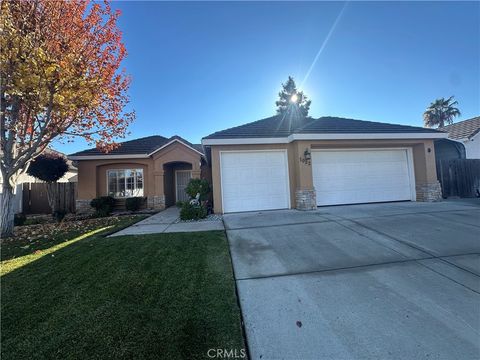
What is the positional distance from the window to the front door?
2386 millimetres

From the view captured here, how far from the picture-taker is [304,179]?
356 inches

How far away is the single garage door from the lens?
9.68 meters

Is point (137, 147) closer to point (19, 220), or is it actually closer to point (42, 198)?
point (42, 198)

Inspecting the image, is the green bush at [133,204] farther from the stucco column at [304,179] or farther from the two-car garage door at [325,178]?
the stucco column at [304,179]

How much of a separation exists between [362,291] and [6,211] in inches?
417

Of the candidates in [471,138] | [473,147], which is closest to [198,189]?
[471,138]

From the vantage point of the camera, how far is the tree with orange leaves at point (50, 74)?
20.1 feet

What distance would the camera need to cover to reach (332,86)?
10.6 m

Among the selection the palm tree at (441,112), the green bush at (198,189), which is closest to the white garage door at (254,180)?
the green bush at (198,189)

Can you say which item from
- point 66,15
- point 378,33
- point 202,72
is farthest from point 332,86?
point 66,15

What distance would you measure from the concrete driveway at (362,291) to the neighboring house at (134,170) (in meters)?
8.63

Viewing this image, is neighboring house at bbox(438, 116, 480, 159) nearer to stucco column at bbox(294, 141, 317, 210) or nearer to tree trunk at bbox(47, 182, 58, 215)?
stucco column at bbox(294, 141, 317, 210)

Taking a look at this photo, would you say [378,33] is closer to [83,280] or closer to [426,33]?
[426,33]

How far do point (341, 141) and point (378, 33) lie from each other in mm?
4368
